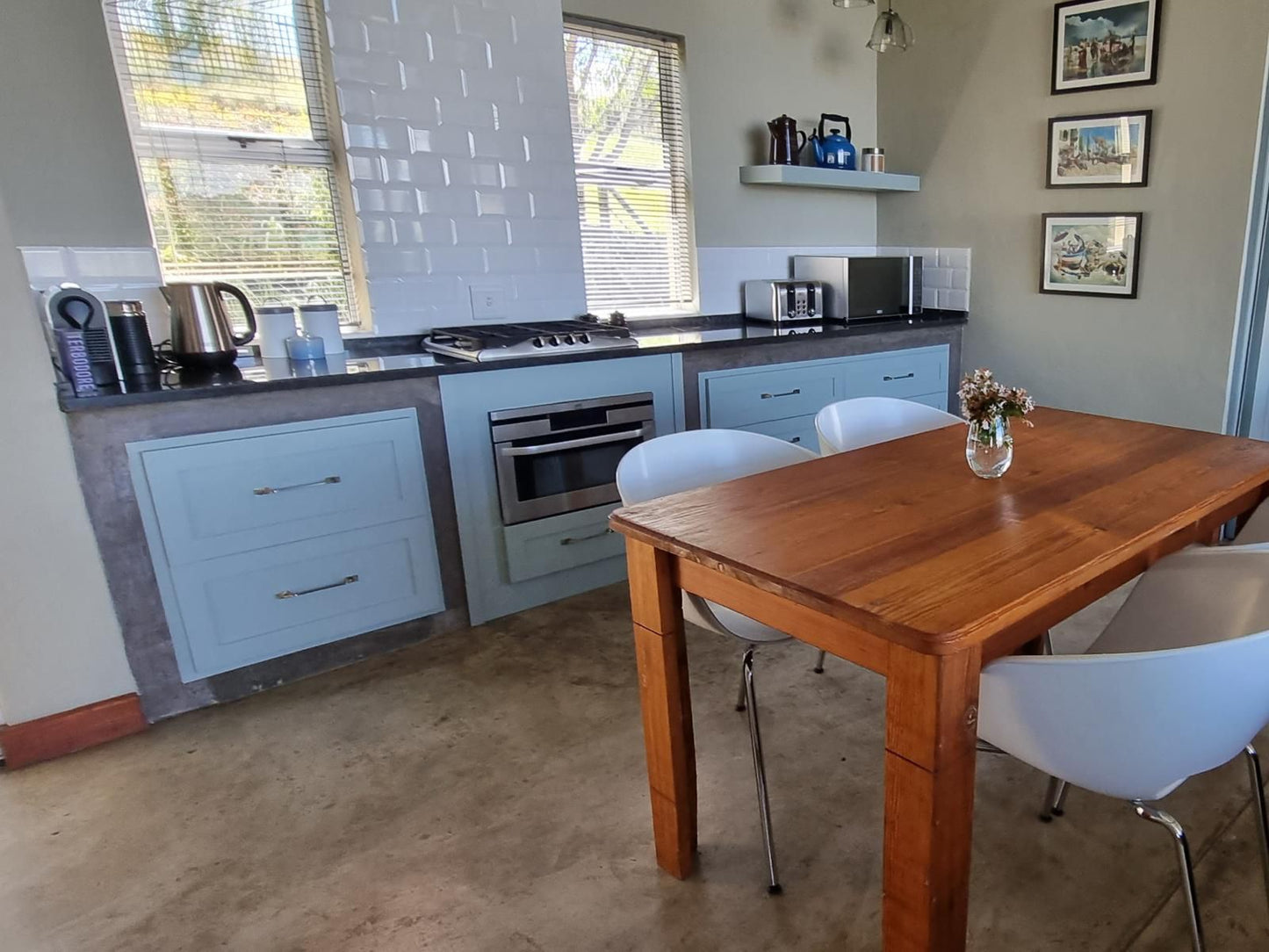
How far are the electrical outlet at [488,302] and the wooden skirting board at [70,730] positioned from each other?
177cm

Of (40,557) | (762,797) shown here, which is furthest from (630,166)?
(762,797)

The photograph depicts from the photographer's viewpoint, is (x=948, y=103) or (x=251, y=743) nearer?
(x=251, y=743)

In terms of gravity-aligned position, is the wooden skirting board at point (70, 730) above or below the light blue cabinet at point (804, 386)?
below

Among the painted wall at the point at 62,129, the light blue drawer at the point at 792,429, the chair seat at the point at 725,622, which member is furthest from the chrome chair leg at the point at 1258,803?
the painted wall at the point at 62,129

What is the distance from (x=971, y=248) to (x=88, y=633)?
3.89 metres

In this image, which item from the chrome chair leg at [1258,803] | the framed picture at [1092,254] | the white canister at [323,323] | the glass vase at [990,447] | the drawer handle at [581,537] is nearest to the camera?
the chrome chair leg at [1258,803]

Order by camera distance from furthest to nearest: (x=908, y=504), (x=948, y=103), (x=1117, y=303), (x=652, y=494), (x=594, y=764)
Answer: (x=948, y=103) → (x=1117, y=303) → (x=594, y=764) → (x=652, y=494) → (x=908, y=504)

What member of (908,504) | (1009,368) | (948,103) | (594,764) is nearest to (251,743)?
(594,764)

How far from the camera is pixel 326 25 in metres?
2.63

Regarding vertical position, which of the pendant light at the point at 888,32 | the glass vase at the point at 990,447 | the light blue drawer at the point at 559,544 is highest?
the pendant light at the point at 888,32

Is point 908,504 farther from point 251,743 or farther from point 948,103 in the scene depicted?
point 948,103

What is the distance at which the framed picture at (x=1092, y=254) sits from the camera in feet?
10.5

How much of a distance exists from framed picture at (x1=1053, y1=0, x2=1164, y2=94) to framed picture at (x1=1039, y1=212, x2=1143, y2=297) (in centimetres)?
52

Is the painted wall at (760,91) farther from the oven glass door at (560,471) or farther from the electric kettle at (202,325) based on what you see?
the electric kettle at (202,325)
